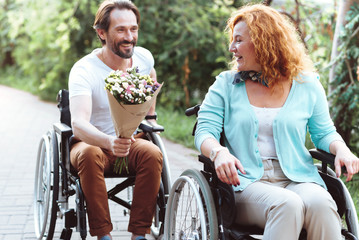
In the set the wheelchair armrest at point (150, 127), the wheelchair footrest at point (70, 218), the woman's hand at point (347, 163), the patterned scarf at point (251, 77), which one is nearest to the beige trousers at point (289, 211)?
the woman's hand at point (347, 163)

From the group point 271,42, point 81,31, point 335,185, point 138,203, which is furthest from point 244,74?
point 81,31

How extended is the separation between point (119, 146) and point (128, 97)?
1.13 feet

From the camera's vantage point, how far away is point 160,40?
9.23m

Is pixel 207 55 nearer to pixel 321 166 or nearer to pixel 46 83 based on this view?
pixel 46 83

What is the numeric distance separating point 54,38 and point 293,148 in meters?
8.80

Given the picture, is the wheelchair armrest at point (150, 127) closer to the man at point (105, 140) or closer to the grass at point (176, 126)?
the man at point (105, 140)

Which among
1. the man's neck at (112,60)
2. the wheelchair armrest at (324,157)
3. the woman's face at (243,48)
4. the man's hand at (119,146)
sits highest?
the woman's face at (243,48)

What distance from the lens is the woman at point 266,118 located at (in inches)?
103

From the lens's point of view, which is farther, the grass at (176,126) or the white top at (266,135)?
the grass at (176,126)

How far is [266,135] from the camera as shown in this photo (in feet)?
9.13

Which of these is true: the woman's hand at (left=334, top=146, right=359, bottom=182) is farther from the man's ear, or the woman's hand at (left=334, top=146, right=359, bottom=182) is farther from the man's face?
the man's ear

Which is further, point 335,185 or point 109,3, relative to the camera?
point 109,3

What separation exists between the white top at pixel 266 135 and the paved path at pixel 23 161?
1421 mm

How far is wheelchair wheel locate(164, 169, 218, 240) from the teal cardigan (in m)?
0.17
